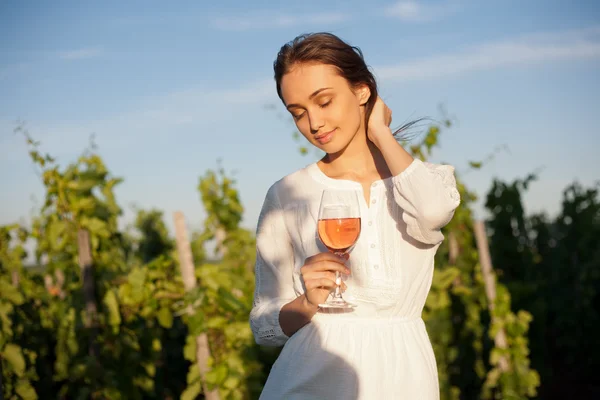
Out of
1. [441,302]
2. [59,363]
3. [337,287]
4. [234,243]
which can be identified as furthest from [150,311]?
[337,287]

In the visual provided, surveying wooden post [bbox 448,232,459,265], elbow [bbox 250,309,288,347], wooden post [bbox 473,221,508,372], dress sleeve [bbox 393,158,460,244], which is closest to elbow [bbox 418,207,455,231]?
dress sleeve [bbox 393,158,460,244]

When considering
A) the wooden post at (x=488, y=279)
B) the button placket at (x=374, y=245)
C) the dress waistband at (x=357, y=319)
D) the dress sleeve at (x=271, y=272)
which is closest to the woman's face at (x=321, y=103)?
the button placket at (x=374, y=245)

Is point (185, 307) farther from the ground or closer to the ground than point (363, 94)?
closer to the ground

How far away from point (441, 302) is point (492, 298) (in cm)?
94

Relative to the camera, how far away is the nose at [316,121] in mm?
2145

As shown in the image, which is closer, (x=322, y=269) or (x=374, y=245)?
(x=322, y=269)

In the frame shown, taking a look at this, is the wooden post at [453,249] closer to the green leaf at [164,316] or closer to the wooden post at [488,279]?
the wooden post at [488,279]

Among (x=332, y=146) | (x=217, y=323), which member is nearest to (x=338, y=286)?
(x=332, y=146)

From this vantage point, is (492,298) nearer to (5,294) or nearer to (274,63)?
(5,294)

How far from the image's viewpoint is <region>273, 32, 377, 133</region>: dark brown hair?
2.19 m

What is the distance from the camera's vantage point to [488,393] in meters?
7.79

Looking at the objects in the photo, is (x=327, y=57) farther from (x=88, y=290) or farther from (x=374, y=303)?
(x=88, y=290)

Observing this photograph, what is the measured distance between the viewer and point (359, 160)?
2.34 m

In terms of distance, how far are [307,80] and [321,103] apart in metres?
0.09
